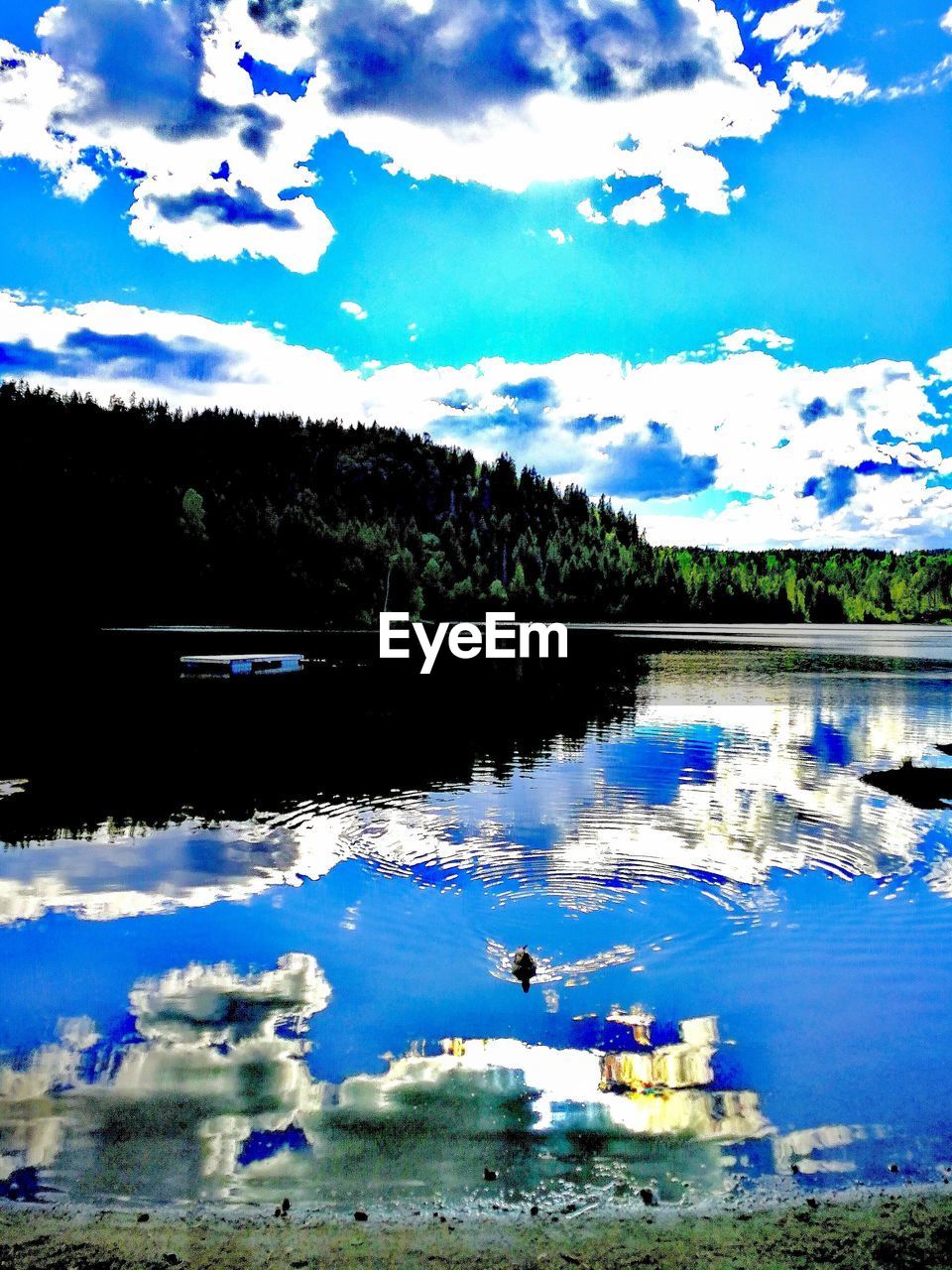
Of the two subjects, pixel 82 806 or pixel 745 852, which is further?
pixel 82 806

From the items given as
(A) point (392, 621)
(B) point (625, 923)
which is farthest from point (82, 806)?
(A) point (392, 621)

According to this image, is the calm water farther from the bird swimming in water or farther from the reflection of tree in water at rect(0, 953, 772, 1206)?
the bird swimming in water

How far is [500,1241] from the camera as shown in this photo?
25.7 ft

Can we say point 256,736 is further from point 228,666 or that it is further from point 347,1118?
point 228,666

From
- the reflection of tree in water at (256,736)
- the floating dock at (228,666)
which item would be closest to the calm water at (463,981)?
the reflection of tree in water at (256,736)

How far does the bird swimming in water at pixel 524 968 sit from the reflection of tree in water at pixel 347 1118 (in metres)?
2.03

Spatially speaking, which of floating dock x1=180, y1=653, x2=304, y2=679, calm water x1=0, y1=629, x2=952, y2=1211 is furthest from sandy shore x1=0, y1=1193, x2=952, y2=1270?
floating dock x1=180, y1=653, x2=304, y2=679

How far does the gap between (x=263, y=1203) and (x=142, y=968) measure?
24.7 ft

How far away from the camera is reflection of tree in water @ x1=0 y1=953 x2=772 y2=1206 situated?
8914 millimetres

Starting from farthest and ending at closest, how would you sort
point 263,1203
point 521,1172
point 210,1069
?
1. point 210,1069
2. point 521,1172
3. point 263,1203

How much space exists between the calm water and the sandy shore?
0.44 metres

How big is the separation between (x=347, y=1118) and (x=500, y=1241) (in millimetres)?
2808

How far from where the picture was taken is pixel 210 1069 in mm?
11281

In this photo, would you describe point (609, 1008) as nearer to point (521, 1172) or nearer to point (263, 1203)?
point (521, 1172)
